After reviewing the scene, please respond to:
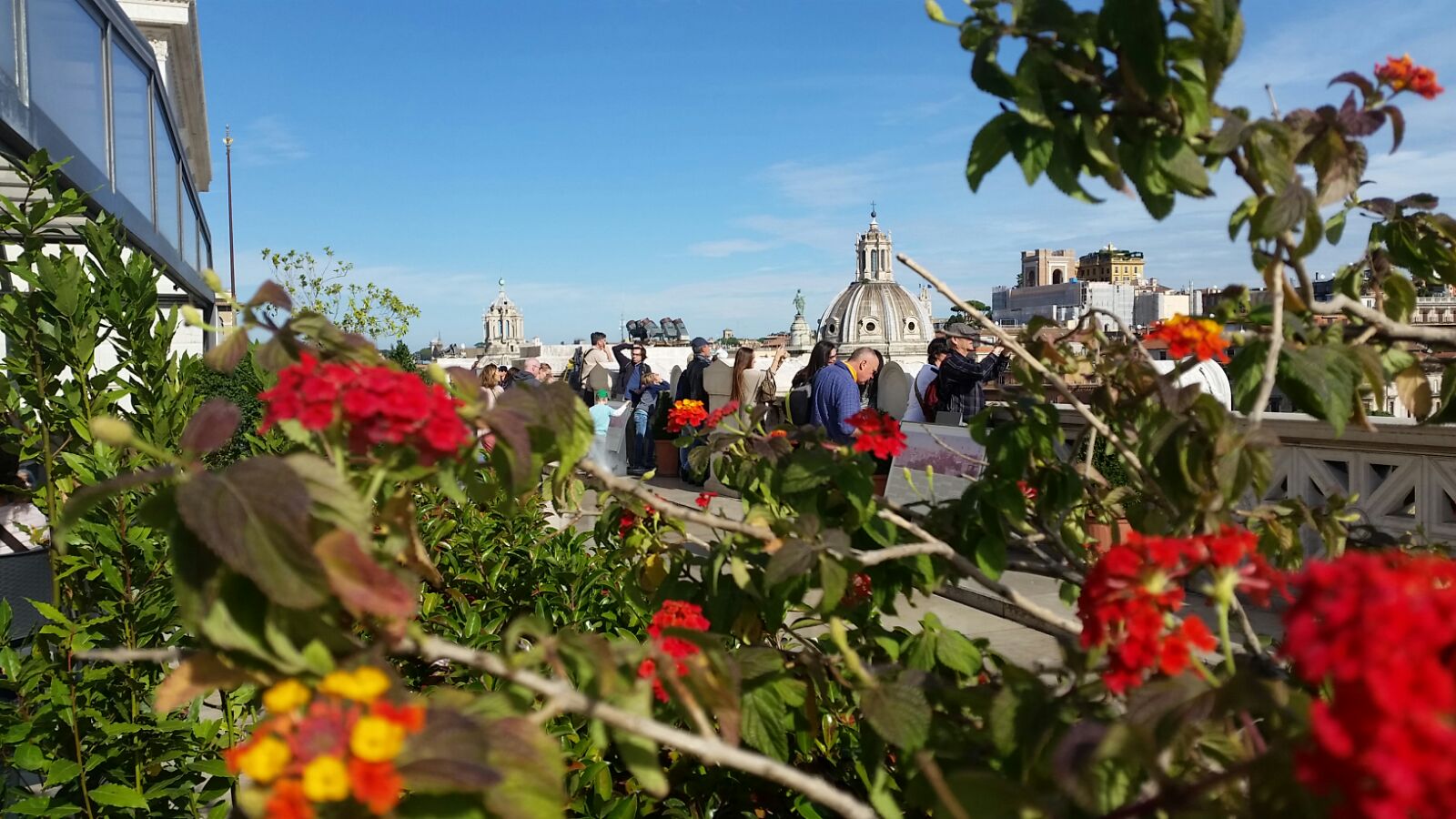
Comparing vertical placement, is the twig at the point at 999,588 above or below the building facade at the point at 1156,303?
below

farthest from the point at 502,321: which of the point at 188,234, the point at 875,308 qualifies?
the point at 188,234

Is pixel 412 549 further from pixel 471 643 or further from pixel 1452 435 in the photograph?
pixel 1452 435

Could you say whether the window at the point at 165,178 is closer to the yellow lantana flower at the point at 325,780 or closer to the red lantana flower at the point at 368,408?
the red lantana flower at the point at 368,408

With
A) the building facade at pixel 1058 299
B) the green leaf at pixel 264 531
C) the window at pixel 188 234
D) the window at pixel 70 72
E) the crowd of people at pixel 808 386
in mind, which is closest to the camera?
the green leaf at pixel 264 531

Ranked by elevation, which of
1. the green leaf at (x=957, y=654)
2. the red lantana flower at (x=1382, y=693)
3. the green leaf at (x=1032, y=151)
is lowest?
the green leaf at (x=957, y=654)

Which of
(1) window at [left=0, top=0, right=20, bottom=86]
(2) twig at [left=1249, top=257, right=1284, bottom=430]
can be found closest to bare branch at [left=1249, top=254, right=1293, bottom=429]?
(2) twig at [left=1249, top=257, right=1284, bottom=430]

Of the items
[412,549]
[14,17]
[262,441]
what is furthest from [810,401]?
[412,549]

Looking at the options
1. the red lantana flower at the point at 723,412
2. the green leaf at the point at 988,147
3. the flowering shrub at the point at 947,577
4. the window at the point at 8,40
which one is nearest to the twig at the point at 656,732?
the flowering shrub at the point at 947,577

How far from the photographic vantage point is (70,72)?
6707mm

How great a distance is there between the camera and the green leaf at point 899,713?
4.57ft

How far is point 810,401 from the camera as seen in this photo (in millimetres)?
8164

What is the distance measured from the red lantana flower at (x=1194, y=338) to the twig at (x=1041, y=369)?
0.20 m

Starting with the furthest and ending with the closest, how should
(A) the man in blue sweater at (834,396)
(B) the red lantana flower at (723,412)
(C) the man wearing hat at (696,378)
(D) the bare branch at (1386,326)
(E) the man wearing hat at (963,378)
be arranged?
(C) the man wearing hat at (696,378) → (E) the man wearing hat at (963,378) → (A) the man in blue sweater at (834,396) → (B) the red lantana flower at (723,412) → (D) the bare branch at (1386,326)

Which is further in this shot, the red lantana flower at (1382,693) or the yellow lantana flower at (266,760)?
the yellow lantana flower at (266,760)
